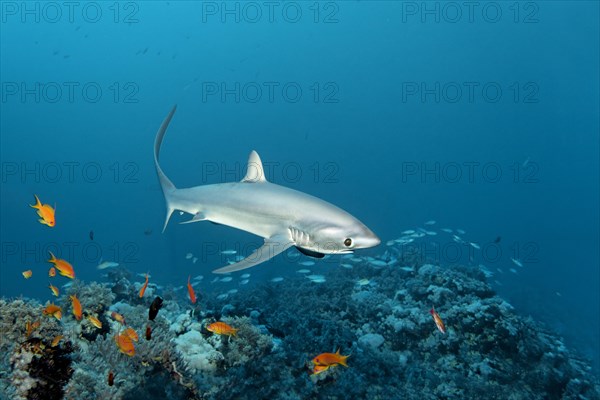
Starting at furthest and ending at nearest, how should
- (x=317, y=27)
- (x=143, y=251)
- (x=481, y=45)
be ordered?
(x=317, y=27)
(x=481, y=45)
(x=143, y=251)

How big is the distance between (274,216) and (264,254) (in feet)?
2.18

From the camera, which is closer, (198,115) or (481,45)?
(481,45)

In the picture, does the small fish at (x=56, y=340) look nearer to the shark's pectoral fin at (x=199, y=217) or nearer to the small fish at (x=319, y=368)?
the shark's pectoral fin at (x=199, y=217)

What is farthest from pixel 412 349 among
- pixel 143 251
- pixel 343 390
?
pixel 143 251

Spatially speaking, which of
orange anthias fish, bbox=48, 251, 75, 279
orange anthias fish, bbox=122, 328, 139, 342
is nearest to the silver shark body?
orange anthias fish, bbox=122, 328, 139, 342

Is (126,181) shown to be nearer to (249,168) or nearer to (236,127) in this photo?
(236,127)

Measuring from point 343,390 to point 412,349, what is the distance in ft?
9.45

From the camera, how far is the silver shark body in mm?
4312

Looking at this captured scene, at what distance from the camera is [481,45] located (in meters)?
106

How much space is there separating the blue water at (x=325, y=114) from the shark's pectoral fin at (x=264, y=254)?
81.4m

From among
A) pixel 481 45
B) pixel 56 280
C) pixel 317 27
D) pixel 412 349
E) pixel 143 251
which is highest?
pixel 317 27

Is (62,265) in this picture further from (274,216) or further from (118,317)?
(274,216)

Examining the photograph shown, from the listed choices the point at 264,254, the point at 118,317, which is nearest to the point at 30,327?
the point at 118,317

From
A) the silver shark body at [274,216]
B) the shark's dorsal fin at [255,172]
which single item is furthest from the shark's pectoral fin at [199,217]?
the shark's dorsal fin at [255,172]
